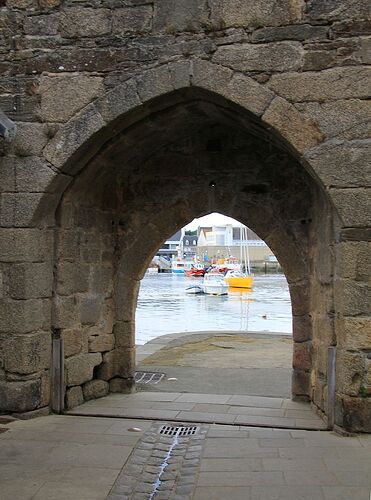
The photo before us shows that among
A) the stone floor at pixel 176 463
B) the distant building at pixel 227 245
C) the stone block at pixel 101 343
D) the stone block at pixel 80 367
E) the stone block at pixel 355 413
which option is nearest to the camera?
the stone floor at pixel 176 463

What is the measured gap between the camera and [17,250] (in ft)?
16.2

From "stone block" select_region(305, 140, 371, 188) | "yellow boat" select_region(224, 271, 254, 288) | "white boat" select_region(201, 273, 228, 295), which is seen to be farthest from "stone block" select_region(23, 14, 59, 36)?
"yellow boat" select_region(224, 271, 254, 288)

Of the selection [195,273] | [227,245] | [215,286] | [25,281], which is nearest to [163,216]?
[25,281]

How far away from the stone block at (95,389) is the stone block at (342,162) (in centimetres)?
281

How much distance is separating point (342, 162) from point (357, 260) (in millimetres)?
692

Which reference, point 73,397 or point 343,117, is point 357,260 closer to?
point 343,117

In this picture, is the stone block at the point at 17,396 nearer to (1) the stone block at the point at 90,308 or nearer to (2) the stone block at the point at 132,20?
(1) the stone block at the point at 90,308

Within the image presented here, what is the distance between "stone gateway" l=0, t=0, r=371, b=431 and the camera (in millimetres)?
4477

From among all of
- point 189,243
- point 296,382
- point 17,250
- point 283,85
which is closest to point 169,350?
point 296,382

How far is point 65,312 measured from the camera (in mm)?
5305

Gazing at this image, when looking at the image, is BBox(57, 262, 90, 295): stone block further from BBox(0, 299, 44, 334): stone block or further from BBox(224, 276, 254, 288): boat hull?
BBox(224, 276, 254, 288): boat hull

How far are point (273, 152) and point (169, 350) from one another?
426 centimetres

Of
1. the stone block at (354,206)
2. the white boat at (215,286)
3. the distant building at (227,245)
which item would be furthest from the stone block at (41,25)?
the distant building at (227,245)

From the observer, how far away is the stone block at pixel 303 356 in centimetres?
582
